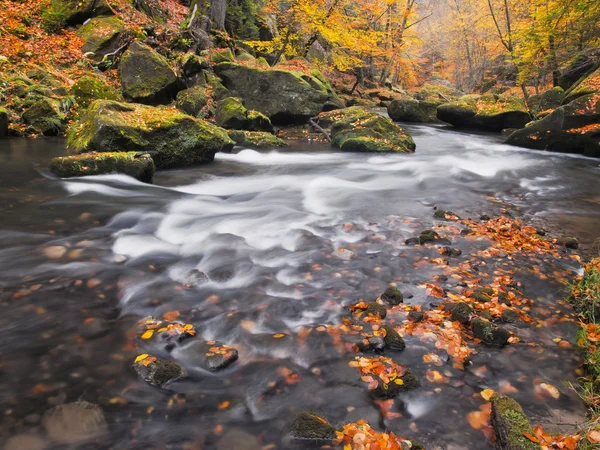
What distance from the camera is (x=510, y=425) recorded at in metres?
2.45

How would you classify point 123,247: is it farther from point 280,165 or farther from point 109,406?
point 280,165

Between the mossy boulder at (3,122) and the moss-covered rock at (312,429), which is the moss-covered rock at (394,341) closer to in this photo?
the moss-covered rock at (312,429)

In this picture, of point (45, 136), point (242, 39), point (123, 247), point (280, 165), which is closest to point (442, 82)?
point (242, 39)

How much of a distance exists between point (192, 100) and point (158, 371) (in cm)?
1156

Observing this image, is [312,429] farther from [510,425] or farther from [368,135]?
[368,135]

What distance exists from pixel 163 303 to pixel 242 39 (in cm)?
2004

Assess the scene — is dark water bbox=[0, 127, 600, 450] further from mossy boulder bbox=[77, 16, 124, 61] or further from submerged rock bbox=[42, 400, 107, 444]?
mossy boulder bbox=[77, 16, 124, 61]

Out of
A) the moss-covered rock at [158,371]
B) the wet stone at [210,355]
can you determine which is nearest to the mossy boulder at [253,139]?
the wet stone at [210,355]

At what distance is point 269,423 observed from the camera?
2.59m

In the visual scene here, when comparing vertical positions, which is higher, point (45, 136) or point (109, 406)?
point (45, 136)

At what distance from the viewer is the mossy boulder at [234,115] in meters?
12.8

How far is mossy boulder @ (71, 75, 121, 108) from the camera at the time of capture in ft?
36.7

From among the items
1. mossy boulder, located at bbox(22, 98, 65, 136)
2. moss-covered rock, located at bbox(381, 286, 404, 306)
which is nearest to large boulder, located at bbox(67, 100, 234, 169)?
mossy boulder, located at bbox(22, 98, 65, 136)

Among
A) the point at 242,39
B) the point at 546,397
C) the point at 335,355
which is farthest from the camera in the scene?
the point at 242,39
